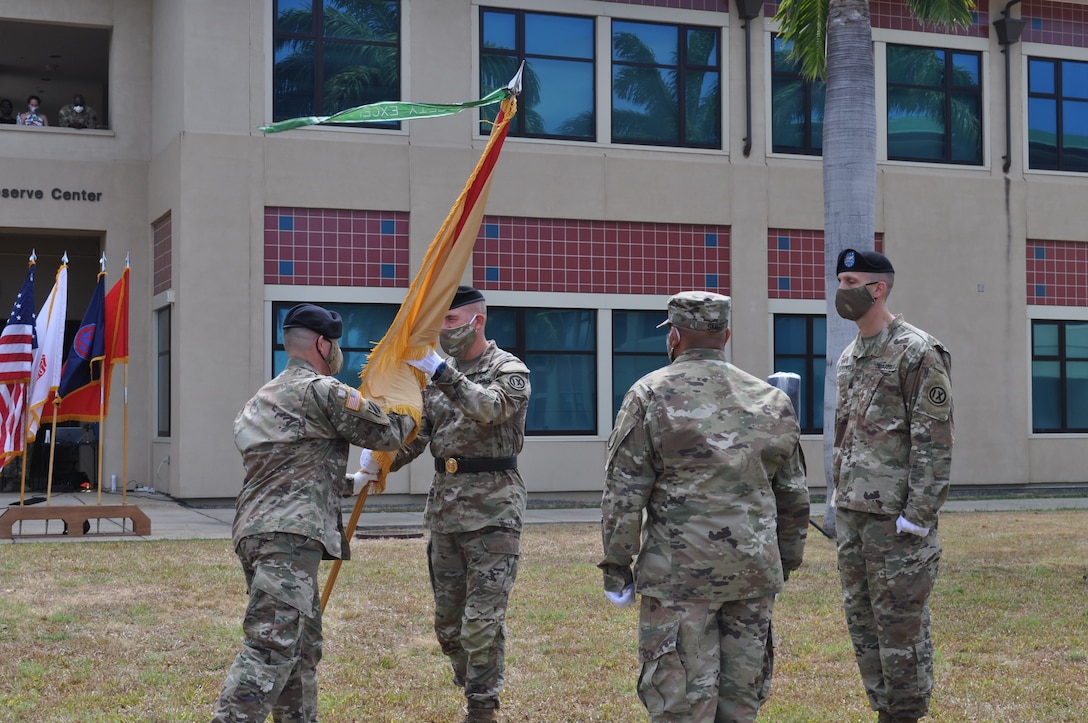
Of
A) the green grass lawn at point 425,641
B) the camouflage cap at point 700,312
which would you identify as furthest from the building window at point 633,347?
the camouflage cap at point 700,312

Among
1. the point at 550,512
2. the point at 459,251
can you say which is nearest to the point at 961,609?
the point at 459,251

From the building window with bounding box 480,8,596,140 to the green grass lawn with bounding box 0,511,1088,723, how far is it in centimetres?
985

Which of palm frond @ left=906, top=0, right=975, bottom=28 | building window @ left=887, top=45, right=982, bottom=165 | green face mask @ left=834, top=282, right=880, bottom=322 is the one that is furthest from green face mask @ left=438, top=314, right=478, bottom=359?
building window @ left=887, top=45, right=982, bottom=165

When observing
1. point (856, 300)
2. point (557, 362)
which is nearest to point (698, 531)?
point (856, 300)

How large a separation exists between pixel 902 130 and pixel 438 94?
911 centimetres

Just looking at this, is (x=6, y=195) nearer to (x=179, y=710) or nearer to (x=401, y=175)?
(x=401, y=175)

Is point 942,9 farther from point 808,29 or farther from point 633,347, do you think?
point 633,347

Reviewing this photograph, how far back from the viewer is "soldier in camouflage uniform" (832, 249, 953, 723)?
19.9ft

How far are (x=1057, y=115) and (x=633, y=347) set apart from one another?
33.4 feet

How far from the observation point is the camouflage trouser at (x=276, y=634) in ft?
17.9

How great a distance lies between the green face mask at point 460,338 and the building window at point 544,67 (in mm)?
14524

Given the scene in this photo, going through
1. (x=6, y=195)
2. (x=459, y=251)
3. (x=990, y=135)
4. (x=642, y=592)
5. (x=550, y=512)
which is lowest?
(x=550, y=512)

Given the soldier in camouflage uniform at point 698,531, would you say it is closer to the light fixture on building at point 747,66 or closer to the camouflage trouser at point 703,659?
the camouflage trouser at point 703,659

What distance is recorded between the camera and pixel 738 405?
17.0ft
